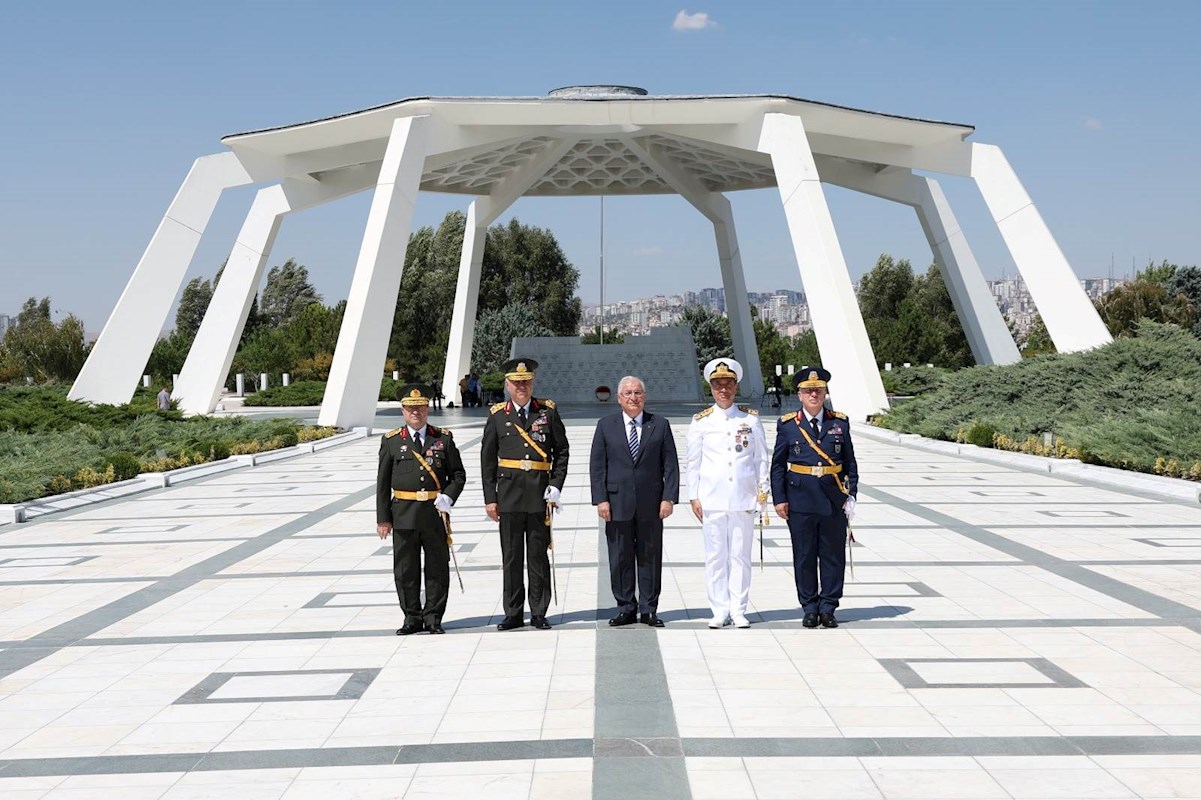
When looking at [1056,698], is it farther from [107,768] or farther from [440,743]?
[107,768]

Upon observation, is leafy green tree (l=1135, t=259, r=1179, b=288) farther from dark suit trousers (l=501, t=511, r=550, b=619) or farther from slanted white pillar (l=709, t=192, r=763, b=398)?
dark suit trousers (l=501, t=511, r=550, b=619)

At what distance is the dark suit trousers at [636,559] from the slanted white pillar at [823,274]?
19.8 meters

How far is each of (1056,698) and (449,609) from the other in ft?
13.4

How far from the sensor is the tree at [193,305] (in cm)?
8488

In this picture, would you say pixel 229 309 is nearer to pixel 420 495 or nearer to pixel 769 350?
pixel 420 495

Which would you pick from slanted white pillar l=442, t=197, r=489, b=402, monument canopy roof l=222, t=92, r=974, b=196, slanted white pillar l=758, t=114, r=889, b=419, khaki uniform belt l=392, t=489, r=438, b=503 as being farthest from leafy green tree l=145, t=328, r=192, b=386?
khaki uniform belt l=392, t=489, r=438, b=503

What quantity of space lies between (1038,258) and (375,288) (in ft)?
58.2

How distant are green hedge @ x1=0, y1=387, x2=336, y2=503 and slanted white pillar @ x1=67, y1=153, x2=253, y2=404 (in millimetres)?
900

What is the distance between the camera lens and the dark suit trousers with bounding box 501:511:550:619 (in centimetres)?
712

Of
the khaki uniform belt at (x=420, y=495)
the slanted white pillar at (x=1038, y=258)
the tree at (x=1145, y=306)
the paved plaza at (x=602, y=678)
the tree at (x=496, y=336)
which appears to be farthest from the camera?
the tree at (x=496, y=336)

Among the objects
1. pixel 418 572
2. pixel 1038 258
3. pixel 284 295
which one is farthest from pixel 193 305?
pixel 418 572

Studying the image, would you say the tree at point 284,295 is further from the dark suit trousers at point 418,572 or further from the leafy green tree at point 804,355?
the dark suit trousers at point 418,572

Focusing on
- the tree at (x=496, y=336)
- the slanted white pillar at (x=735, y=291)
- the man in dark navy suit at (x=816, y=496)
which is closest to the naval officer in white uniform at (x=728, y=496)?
the man in dark navy suit at (x=816, y=496)

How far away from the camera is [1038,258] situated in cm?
3041
